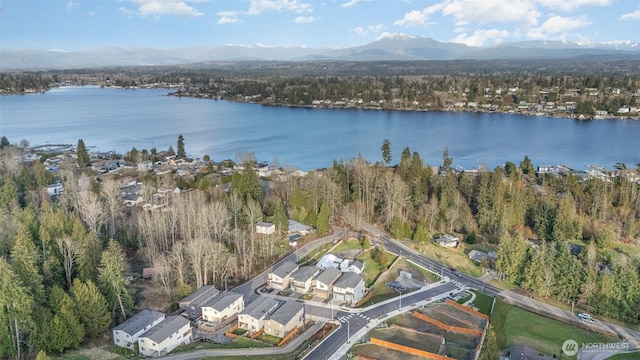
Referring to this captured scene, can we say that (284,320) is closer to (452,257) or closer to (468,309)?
(468,309)

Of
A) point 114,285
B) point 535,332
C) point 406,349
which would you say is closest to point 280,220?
point 114,285

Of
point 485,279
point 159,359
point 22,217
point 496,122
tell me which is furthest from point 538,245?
point 496,122

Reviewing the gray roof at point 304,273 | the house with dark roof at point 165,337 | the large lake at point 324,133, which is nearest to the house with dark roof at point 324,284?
the gray roof at point 304,273

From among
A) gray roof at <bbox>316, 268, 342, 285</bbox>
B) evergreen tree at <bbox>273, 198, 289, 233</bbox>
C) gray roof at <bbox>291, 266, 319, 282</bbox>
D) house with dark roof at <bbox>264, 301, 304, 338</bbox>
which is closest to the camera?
house with dark roof at <bbox>264, 301, 304, 338</bbox>

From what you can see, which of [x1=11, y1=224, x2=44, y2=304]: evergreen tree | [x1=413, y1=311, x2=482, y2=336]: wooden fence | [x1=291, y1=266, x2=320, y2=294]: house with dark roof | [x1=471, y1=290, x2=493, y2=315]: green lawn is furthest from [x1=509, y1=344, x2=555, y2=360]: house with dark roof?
[x1=11, y1=224, x2=44, y2=304]: evergreen tree

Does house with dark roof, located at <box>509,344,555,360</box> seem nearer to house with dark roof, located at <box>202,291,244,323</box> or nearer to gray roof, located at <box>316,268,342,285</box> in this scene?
gray roof, located at <box>316,268,342,285</box>

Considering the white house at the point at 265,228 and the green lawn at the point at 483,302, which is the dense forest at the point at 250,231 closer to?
the white house at the point at 265,228
